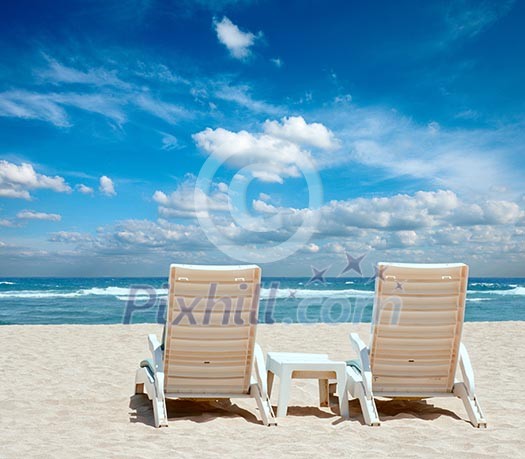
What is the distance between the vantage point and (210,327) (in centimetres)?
429

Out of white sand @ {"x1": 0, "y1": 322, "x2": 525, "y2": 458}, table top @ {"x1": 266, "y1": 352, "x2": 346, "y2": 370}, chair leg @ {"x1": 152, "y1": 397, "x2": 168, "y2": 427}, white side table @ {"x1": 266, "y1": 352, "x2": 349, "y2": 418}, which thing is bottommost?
white sand @ {"x1": 0, "y1": 322, "x2": 525, "y2": 458}

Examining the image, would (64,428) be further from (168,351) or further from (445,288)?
(445,288)

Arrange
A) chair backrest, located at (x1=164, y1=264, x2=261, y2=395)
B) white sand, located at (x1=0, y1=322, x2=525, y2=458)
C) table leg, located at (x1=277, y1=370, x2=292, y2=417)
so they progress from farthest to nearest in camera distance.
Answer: table leg, located at (x1=277, y1=370, x2=292, y2=417)
chair backrest, located at (x1=164, y1=264, x2=261, y2=395)
white sand, located at (x1=0, y1=322, x2=525, y2=458)

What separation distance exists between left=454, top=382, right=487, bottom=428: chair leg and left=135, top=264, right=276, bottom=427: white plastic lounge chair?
140cm

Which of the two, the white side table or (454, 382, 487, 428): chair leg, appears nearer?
(454, 382, 487, 428): chair leg

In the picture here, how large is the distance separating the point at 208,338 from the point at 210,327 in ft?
0.27

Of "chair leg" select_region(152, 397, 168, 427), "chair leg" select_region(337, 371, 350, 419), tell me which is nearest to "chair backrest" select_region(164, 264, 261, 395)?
"chair leg" select_region(152, 397, 168, 427)

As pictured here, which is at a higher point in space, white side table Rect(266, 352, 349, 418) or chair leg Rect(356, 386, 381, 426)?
white side table Rect(266, 352, 349, 418)

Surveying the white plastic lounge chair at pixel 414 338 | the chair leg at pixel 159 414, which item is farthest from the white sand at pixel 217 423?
the white plastic lounge chair at pixel 414 338

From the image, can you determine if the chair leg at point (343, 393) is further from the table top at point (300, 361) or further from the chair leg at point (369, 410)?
the chair leg at point (369, 410)

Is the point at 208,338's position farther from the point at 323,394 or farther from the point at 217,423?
the point at 323,394

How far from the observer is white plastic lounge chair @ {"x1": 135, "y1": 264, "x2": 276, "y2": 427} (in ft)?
13.8

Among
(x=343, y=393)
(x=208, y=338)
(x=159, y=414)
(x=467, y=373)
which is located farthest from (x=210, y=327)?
(x=467, y=373)

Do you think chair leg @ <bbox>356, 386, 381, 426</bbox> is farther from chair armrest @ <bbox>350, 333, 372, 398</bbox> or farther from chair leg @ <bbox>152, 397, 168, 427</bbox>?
chair leg @ <bbox>152, 397, 168, 427</bbox>
